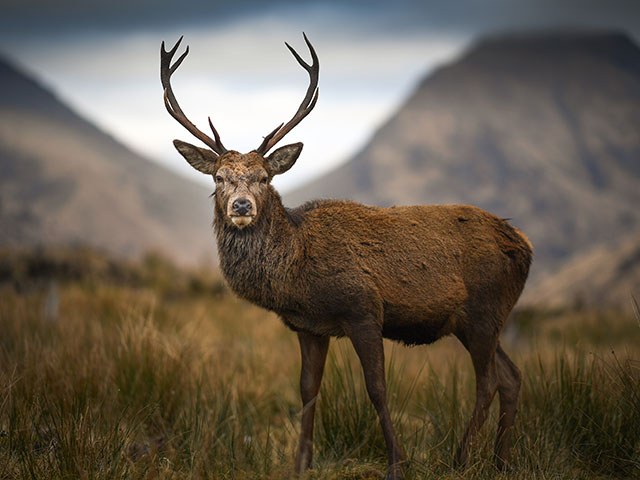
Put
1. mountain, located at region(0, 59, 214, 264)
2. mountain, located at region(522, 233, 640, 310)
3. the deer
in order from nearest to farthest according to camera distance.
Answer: the deer, mountain, located at region(522, 233, 640, 310), mountain, located at region(0, 59, 214, 264)

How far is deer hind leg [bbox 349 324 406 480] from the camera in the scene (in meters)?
4.13

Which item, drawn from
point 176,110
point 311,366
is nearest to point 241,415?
point 311,366

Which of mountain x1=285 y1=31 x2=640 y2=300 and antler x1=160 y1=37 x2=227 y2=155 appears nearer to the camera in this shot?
antler x1=160 y1=37 x2=227 y2=155

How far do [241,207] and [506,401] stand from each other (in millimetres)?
2741

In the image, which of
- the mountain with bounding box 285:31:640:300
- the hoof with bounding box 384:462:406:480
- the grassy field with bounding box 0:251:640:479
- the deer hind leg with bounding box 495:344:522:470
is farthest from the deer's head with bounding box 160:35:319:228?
the mountain with bounding box 285:31:640:300

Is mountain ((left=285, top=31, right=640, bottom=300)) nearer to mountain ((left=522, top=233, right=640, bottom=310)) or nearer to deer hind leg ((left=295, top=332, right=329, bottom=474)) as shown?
mountain ((left=522, top=233, right=640, bottom=310))

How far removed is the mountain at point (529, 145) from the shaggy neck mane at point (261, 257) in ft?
125

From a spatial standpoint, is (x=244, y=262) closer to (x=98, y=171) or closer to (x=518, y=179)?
(x=98, y=171)

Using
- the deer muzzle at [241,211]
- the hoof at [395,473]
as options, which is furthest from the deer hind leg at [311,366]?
the deer muzzle at [241,211]

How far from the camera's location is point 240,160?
4.43m

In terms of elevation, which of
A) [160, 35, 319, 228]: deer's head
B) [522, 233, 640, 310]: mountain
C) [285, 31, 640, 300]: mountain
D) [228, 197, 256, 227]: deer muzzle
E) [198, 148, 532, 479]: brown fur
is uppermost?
[285, 31, 640, 300]: mountain

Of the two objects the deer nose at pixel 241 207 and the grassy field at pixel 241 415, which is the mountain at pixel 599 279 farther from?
the deer nose at pixel 241 207

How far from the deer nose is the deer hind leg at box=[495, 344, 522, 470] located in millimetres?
2555

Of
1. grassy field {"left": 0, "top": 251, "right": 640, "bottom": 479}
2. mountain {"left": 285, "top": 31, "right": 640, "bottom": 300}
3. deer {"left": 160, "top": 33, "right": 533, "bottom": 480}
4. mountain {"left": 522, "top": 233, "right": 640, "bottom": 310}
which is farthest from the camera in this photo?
mountain {"left": 285, "top": 31, "right": 640, "bottom": 300}
